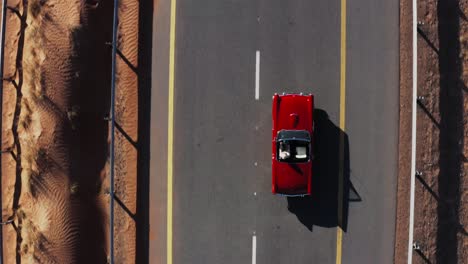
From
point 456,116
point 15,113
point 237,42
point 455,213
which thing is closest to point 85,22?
point 15,113

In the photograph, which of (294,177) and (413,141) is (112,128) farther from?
(413,141)

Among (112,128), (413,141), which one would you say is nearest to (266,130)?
(413,141)

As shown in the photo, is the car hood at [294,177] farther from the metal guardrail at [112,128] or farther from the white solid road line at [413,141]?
the metal guardrail at [112,128]

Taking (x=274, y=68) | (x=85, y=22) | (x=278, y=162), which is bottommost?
(x=278, y=162)

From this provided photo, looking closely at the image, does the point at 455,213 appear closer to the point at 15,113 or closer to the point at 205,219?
the point at 205,219

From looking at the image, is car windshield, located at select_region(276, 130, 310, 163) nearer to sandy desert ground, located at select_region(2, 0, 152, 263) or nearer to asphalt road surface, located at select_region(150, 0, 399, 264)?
asphalt road surface, located at select_region(150, 0, 399, 264)
